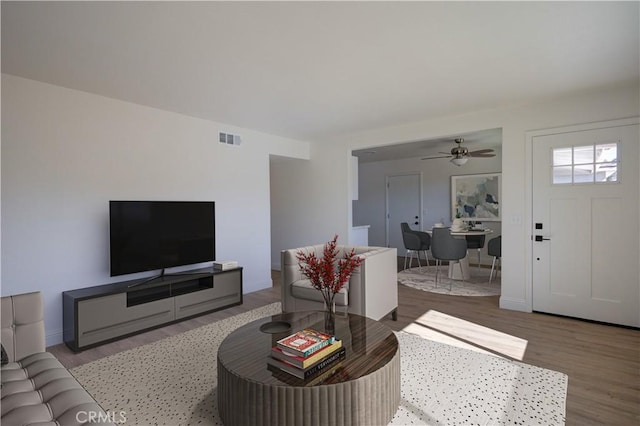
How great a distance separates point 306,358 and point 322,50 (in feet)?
7.18

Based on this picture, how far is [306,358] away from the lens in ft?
5.82

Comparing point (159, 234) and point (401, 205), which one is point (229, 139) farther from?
point (401, 205)

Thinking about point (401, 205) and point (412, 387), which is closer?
point (412, 387)

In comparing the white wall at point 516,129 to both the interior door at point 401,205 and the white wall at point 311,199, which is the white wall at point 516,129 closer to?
the white wall at point 311,199

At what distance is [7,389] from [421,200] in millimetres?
7683

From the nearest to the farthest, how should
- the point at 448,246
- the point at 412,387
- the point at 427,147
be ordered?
the point at 412,387, the point at 448,246, the point at 427,147

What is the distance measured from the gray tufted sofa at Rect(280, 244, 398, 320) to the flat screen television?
1226 millimetres

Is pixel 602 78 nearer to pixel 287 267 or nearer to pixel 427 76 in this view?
pixel 427 76

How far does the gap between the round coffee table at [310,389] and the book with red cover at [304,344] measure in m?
0.12

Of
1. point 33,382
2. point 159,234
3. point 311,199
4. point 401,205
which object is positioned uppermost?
point 311,199

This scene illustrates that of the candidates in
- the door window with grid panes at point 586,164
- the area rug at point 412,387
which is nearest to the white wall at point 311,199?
the door window with grid panes at point 586,164

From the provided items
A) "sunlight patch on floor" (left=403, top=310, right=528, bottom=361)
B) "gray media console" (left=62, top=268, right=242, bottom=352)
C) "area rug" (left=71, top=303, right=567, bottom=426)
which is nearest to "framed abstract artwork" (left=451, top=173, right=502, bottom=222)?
"sunlight patch on floor" (left=403, top=310, right=528, bottom=361)

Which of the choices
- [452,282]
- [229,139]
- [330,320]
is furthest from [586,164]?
[229,139]

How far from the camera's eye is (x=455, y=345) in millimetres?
3053
